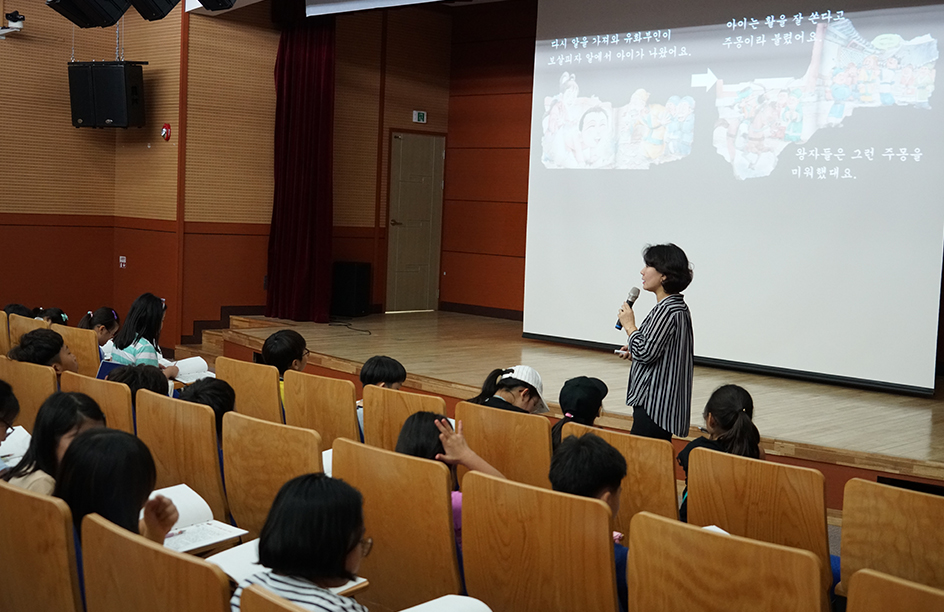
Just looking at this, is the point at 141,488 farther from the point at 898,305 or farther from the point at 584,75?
the point at 584,75

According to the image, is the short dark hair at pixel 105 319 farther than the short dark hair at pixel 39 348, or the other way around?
the short dark hair at pixel 105 319

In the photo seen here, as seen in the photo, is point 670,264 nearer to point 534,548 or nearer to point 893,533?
point 893,533

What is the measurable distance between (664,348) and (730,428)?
0.60 m

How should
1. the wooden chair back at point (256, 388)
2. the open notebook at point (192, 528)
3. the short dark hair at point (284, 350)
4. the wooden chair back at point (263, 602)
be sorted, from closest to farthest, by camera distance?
the wooden chair back at point (263, 602), the open notebook at point (192, 528), the wooden chair back at point (256, 388), the short dark hair at point (284, 350)

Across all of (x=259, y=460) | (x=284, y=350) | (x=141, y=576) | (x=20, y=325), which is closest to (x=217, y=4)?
(x=20, y=325)

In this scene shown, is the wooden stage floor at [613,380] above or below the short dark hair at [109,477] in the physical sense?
below

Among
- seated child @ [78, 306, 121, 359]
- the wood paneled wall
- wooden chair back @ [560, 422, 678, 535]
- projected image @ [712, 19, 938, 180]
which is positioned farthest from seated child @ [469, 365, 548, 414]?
the wood paneled wall

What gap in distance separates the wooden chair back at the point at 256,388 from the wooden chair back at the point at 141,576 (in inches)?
87.5

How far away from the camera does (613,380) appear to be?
6621mm

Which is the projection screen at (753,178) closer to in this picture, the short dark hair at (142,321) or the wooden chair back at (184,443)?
the short dark hair at (142,321)

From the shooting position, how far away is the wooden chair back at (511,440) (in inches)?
127

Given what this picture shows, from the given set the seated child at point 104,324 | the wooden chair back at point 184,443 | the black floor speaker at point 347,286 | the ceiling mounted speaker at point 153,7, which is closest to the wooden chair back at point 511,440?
the wooden chair back at point 184,443

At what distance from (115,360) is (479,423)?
230cm

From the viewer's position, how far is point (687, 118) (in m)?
7.25
